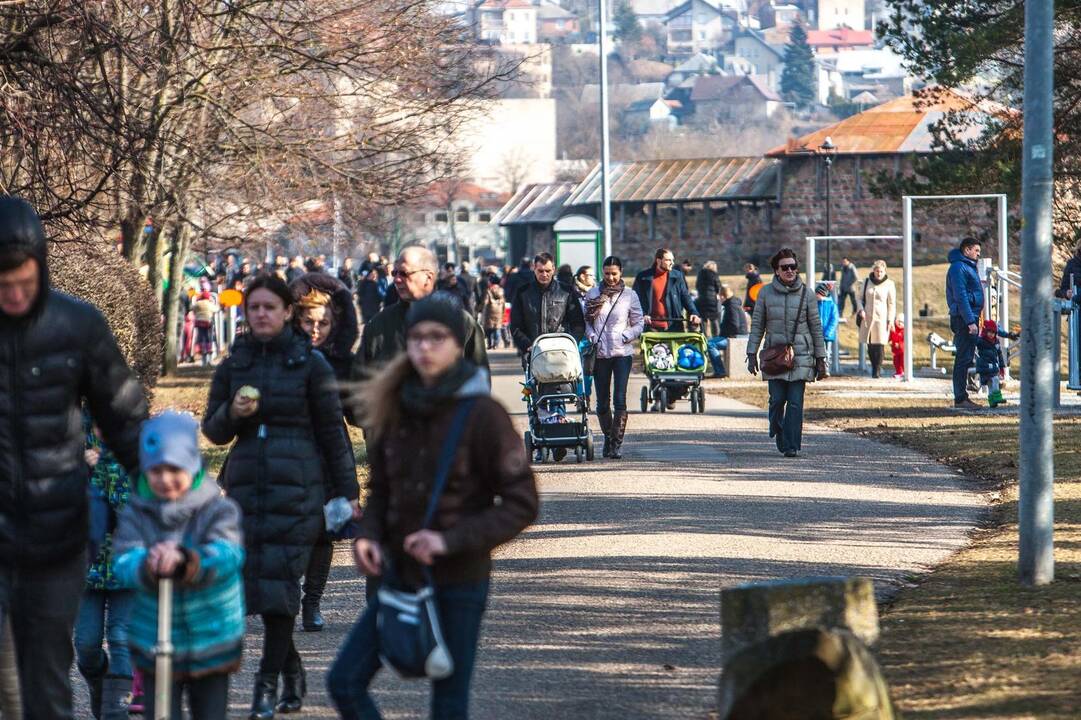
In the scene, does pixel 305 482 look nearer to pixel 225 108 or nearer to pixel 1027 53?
pixel 1027 53

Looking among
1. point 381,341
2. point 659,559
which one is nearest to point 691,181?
point 659,559

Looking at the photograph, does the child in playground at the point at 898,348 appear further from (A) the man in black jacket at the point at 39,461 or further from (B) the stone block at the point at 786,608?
(A) the man in black jacket at the point at 39,461

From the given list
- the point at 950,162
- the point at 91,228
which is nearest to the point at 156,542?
the point at 91,228

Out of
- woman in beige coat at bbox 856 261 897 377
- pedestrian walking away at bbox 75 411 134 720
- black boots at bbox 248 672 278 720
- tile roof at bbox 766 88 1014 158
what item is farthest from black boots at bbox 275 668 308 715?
tile roof at bbox 766 88 1014 158

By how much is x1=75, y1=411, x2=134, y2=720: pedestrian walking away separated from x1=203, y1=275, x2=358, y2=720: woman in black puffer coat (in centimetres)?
41

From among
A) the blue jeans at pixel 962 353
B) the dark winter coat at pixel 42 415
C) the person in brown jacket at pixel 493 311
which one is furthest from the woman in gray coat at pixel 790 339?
the person in brown jacket at pixel 493 311

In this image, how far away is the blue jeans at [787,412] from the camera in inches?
636

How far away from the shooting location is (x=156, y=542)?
5.41m

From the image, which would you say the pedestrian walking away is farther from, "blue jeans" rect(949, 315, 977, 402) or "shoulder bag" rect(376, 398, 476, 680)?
"blue jeans" rect(949, 315, 977, 402)

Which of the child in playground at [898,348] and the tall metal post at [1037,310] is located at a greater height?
the tall metal post at [1037,310]

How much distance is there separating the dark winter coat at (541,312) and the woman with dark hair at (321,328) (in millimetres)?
7316

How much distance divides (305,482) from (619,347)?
9841 mm

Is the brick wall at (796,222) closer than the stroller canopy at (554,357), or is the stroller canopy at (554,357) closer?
the stroller canopy at (554,357)

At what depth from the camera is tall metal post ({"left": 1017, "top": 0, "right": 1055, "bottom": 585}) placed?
9352mm
